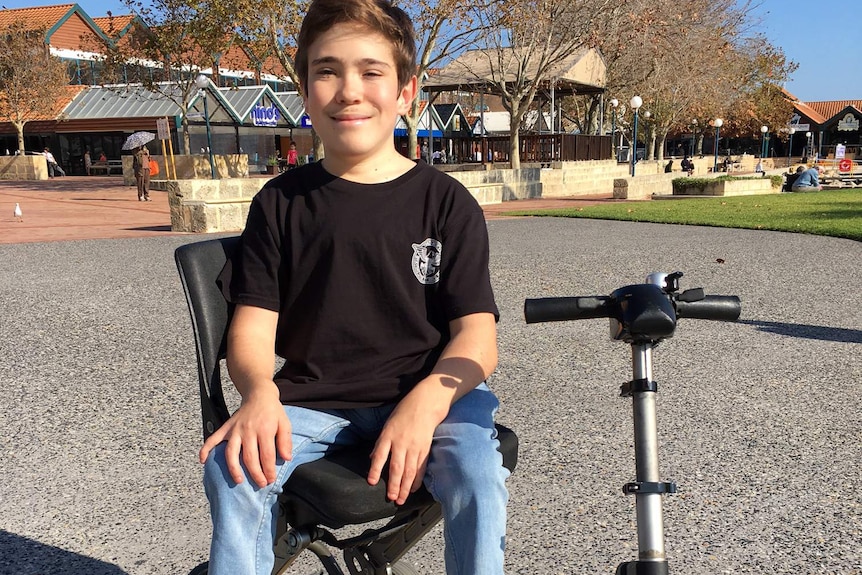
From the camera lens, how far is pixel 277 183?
6.38 ft

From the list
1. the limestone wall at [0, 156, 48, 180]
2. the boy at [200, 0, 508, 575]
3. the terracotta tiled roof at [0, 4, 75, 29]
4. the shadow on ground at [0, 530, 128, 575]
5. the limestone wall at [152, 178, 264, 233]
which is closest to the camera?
the boy at [200, 0, 508, 575]

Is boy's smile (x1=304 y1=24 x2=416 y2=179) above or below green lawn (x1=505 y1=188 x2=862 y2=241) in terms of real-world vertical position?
above

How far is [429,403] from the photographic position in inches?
64.5

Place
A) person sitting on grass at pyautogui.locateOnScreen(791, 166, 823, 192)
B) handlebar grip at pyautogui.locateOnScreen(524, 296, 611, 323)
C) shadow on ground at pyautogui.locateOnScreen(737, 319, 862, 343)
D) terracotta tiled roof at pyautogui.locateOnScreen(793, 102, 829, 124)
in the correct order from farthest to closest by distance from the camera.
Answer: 1. terracotta tiled roof at pyautogui.locateOnScreen(793, 102, 829, 124)
2. person sitting on grass at pyautogui.locateOnScreen(791, 166, 823, 192)
3. shadow on ground at pyautogui.locateOnScreen(737, 319, 862, 343)
4. handlebar grip at pyautogui.locateOnScreen(524, 296, 611, 323)

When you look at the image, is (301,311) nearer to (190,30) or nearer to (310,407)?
(310,407)

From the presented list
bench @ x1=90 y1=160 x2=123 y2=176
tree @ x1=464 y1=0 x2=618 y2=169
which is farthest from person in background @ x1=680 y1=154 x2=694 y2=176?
bench @ x1=90 y1=160 x2=123 y2=176

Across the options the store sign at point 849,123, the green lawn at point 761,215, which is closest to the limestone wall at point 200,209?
the green lawn at point 761,215

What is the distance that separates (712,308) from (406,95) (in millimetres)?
987

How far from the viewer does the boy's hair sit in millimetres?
1803

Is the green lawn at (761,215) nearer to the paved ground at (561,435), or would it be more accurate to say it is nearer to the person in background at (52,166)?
the paved ground at (561,435)

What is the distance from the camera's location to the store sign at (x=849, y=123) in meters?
68.0

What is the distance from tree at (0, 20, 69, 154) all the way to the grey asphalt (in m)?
32.6

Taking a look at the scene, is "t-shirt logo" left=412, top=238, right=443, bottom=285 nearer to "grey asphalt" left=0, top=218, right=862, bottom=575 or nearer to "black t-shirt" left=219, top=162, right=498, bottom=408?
"black t-shirt" left=219, top=162, right=498, bottom=408

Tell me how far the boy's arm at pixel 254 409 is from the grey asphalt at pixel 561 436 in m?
1.14
